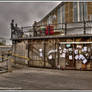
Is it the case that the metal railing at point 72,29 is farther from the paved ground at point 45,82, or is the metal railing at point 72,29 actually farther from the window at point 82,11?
the paved ground at point 45,82

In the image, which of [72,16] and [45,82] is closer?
[45,82]

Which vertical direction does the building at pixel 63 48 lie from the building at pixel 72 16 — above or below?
below

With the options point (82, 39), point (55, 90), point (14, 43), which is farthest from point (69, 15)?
point (55, 90)

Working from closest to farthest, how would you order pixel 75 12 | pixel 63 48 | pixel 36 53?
pixel 63 48
pixel 36 53
pixel 75 12

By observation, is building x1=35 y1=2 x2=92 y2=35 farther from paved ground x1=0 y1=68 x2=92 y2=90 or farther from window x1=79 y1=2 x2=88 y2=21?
paved ground x1=0 y1=68 x2=92 y2=90

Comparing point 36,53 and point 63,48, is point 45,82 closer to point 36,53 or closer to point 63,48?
point 63,48

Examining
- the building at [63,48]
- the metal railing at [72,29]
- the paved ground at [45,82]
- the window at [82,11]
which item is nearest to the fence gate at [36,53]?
the building at [63,48]

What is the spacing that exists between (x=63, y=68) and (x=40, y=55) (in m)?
2.59

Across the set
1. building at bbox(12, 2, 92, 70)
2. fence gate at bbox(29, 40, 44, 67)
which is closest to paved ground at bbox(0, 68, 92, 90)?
building at bbox(12, 2, 92, 70)

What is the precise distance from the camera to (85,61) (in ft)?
25.6

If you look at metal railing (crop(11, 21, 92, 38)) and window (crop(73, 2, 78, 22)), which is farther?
window (crop(73, 2, 78, 22))

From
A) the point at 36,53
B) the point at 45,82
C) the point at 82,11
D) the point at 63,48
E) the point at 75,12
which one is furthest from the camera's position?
the point at 75,12

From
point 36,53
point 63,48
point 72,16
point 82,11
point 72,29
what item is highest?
point 82,11

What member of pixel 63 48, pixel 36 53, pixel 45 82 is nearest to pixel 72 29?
pixel 63 48
